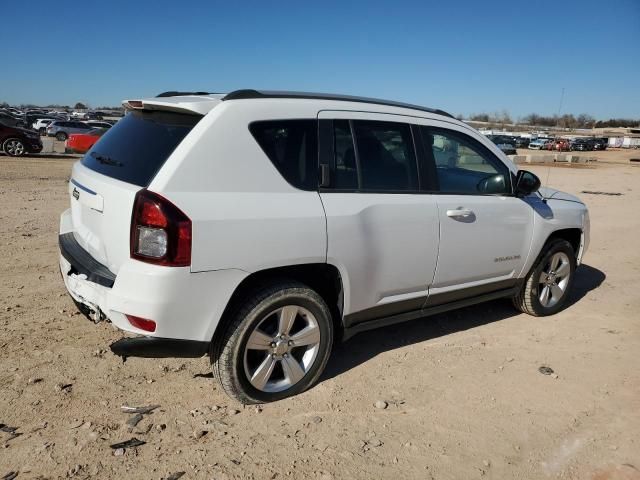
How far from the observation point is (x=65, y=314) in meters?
4.20

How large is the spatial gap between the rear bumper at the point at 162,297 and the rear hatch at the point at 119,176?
0.40 ft

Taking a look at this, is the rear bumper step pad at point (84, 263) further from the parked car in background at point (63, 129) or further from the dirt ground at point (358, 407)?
the parked car in background at point (63, 129)

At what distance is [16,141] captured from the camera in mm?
19453

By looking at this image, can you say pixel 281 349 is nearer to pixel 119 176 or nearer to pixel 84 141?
pixel 119 176

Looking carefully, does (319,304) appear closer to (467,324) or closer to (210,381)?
(210,381)

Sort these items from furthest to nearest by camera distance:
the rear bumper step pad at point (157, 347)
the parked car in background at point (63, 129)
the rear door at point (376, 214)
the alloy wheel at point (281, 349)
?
the parked car in background at point (63, 129), the rear door at point (376, 214), the alloy wheel at point (281, 349), the rear bumper step pad at point (157, 347)

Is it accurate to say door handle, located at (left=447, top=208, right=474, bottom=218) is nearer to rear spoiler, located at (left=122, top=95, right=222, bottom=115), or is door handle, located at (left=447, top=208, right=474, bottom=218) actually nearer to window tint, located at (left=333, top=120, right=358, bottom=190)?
window tint, located at (left=333, top=120, right=358, bottom=190)

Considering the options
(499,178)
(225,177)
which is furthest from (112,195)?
(499,178)

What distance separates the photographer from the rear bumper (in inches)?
104

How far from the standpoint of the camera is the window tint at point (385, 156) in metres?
3.42

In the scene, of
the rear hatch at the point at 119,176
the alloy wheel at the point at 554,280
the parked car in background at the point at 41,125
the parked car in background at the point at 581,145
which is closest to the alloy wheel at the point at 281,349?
the rear hatch at the point at 119,176

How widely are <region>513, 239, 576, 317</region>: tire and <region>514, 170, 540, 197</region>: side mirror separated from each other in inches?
30.3

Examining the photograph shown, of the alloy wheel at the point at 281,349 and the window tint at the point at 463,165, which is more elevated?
the window tint at the point at 463,165

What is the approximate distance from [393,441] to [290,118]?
1996 mm
